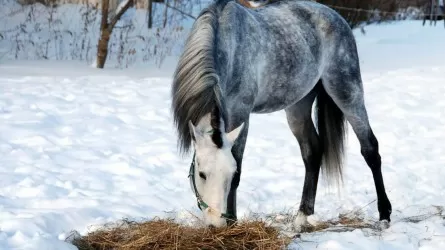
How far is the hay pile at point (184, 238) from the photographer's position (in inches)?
115

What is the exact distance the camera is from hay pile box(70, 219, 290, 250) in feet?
9.59

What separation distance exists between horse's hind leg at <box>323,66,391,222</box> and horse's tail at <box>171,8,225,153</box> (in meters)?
1.28

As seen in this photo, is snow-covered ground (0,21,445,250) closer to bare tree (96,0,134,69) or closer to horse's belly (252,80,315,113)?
bare tree (96,0,134,69)

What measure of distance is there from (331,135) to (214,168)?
1.80 m

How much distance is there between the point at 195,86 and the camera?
113 inches


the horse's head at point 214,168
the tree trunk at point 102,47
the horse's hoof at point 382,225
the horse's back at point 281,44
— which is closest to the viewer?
the horse's head at point 214,168

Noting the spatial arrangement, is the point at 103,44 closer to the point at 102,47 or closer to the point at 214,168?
the point at 102,47

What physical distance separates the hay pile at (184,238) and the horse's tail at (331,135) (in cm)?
129

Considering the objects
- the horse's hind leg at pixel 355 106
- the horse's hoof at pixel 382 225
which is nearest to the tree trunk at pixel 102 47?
the horse's hind leg at pixel 355 106

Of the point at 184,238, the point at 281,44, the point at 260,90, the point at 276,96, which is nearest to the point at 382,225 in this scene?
the point at 276,96

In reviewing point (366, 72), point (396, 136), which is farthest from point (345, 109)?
point (366, 72)

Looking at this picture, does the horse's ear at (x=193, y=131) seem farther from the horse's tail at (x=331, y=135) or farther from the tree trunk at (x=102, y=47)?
the tree trunk at (x=102, y=47)

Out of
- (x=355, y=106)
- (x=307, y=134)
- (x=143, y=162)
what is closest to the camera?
(x=355, y=106)

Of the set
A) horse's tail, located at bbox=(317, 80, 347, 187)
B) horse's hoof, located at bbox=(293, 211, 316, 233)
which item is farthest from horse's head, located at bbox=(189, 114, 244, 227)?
horse's tail, located at bbox=(317, 80, 347, 187)
